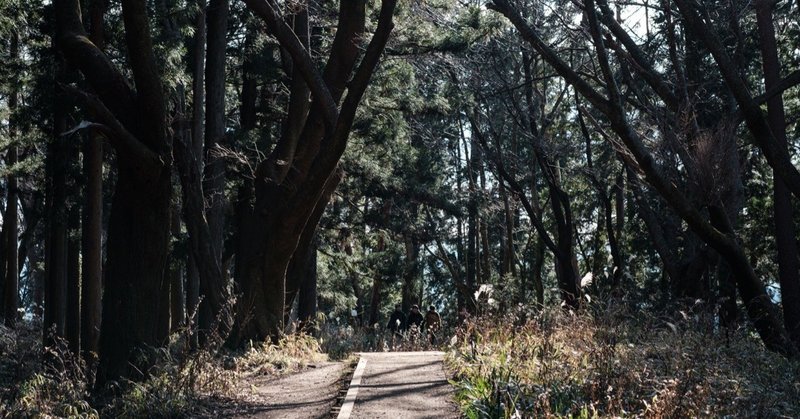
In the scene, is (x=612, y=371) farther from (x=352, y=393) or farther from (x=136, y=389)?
(x=136, y=389)

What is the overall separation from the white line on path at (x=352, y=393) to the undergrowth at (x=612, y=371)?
1.15 meters

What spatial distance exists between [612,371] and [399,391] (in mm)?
2682

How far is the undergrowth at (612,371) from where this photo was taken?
7.89m

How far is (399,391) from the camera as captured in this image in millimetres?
10375

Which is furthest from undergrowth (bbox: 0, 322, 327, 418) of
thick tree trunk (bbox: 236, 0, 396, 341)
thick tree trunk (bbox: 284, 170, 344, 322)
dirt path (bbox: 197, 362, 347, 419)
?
thick tree trunk (bbox: 284, 170, 344, 322)

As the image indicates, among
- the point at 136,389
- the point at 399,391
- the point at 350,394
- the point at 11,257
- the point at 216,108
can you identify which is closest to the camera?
the point at 136,389

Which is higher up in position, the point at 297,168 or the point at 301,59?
the point at 301,59

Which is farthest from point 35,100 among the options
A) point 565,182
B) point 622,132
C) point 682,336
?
point 565,182

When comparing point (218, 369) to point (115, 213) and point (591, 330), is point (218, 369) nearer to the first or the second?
point (115, 213)

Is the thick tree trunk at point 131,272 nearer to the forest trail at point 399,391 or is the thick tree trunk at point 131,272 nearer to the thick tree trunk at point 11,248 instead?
the forest trail at point 399,391

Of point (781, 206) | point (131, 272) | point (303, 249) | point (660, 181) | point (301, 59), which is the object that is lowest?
point (131, 272)

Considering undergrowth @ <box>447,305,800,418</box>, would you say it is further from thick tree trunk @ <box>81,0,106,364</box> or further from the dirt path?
thick tree trunk @ <box>81,0,106,364</box>

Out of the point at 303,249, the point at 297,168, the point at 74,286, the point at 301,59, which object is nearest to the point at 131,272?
the point at 301,59

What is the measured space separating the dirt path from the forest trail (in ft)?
1.02
